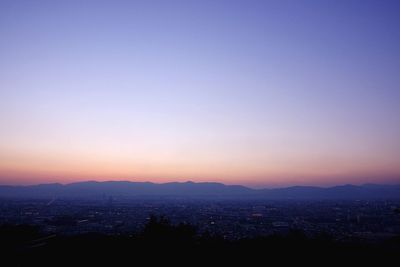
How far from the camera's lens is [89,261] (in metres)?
15.6

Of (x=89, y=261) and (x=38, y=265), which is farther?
(x=89, y=261)

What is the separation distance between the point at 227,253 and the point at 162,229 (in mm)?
3395

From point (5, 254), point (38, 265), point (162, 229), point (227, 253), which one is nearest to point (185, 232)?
point (162, 229)

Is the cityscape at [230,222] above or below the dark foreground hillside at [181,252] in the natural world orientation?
below

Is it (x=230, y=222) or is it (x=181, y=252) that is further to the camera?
(x=230, y=222)

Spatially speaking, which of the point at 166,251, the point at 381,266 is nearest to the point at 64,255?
the point at 166,251

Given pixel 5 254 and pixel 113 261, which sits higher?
pixel 5 254

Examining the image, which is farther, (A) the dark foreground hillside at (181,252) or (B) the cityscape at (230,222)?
(B) the cityscape at (230,222)

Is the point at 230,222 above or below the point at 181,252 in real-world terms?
below

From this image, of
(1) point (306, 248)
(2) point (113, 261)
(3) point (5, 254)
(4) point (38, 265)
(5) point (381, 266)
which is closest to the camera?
(3) point (5, 254)

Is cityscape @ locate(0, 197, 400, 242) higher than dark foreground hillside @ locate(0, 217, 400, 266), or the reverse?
dark foreground hillside @ locate(0, 217, 400, 266)

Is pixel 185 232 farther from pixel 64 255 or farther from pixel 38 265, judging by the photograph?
pixel 38 265

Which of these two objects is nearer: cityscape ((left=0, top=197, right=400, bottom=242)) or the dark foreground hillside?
the dark foreground hillside

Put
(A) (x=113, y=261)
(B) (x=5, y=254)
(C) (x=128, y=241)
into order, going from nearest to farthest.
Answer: (B) (x=5, y=254), (A) (x=113, y=261), (C) (x=128, y=241)
